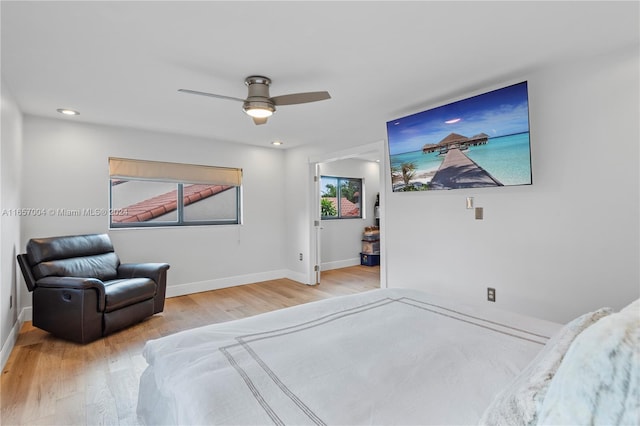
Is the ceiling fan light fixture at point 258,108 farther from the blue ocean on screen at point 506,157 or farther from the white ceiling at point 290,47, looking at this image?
the blue ocean on screen at point 506,157

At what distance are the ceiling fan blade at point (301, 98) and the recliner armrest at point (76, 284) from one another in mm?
2359

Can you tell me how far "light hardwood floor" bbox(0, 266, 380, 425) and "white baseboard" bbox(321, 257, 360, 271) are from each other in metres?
2.04

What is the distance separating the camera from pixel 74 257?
135 inches

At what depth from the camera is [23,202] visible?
3.46 metres

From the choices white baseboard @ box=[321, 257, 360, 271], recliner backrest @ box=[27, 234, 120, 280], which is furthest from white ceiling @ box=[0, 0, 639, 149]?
white baseboard @ box=[321, 257, 360, 271]

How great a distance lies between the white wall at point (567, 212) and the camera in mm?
2164

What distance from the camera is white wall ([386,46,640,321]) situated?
2164mm

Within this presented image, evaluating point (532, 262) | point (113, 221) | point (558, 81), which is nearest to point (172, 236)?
point (113, 221)

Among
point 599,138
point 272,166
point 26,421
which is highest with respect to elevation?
point 272,166

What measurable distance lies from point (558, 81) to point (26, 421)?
4.32m

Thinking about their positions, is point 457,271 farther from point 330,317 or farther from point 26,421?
point 26,421

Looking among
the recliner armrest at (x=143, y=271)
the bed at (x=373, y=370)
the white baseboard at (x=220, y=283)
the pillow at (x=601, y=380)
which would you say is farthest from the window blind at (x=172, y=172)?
the pillow at (x=601, y=380)

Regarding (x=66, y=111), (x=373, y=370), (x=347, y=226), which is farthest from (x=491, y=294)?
(x=66, y=111)

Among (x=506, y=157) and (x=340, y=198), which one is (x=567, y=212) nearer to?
(x=506, y=157)
